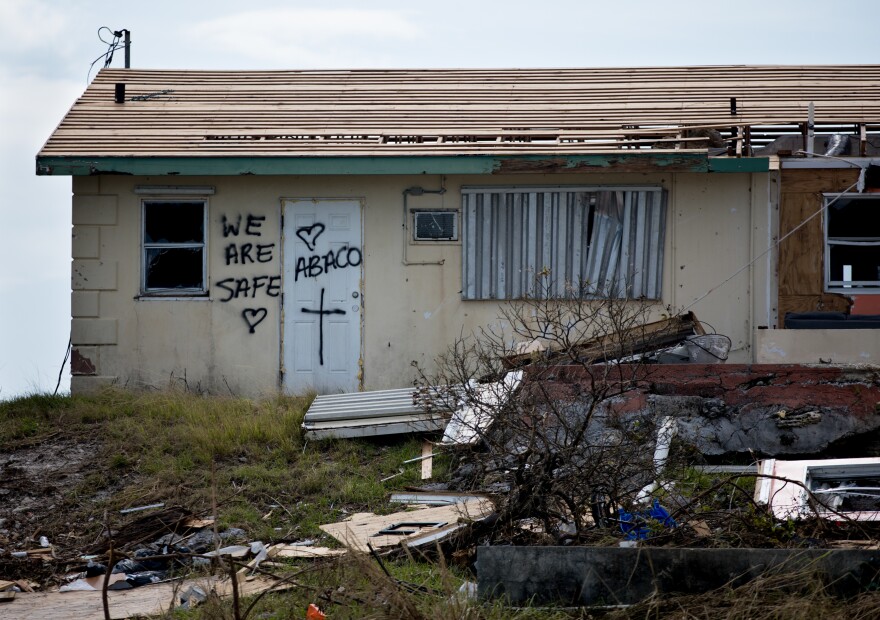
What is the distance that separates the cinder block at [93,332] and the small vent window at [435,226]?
390cm

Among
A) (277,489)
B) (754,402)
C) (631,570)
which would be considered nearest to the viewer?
(631,570)

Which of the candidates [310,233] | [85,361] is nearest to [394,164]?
[310,233]

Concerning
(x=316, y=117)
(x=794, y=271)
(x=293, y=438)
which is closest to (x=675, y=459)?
(x=293, y=438)

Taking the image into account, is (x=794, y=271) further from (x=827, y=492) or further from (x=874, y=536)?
(x=874, y=536)

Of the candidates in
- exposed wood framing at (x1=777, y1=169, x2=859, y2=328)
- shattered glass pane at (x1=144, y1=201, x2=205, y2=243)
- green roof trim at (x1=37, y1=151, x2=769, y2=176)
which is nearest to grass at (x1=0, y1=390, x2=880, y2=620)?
shattered glass pane at (x1=144, y1=201, x2=205, y2=243)

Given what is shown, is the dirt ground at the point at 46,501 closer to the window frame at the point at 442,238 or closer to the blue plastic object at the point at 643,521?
the blue plastic object at the point at 643,521

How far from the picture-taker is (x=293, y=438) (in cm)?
1079

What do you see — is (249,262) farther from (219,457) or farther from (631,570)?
(631,570)

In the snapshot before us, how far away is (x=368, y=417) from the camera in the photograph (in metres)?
11.0

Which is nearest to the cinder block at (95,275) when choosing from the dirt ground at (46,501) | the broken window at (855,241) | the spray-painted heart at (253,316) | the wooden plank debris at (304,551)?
the spray-painted heart at (253,316)

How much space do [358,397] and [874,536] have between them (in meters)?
6.25

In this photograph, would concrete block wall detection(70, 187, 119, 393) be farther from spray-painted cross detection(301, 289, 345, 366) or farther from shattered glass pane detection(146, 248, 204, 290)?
spray-painted cross detection(301, 289, 345, 366)

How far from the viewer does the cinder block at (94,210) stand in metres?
13.3

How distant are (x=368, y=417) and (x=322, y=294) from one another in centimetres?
260
